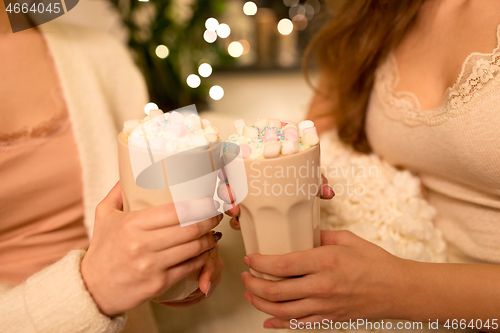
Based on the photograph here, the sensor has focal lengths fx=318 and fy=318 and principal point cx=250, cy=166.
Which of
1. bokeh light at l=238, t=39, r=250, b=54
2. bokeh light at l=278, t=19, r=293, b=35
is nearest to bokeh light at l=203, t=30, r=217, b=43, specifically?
bokeh light at l=238, t=39, r=250, b=54

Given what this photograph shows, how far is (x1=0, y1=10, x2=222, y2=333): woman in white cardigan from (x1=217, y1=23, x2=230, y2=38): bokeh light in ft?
3.44

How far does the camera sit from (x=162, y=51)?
1.50 meters

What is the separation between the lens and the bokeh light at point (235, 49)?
2014 millimetres

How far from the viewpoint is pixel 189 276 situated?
0.50 metres

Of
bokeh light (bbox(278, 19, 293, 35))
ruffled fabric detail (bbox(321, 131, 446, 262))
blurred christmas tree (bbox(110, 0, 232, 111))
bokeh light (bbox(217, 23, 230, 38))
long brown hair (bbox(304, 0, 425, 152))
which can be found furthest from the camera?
bokeh light (bbox(278, 19, 293, 35))

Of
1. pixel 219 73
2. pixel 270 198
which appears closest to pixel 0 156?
pixel 270 198

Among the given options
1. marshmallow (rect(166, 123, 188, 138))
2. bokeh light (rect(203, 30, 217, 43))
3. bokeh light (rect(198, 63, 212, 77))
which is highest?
bokeh light (rect(203, 30, 217, 43))

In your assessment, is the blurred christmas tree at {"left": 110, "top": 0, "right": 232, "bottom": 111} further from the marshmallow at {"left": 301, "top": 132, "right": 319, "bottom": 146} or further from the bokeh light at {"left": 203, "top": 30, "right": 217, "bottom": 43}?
the marshmallow at {"left": 301, "top": 132, "right": 319, "bottom": 146}

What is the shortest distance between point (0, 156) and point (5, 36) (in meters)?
0.29

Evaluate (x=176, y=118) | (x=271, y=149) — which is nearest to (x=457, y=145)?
(x=271, y=149)

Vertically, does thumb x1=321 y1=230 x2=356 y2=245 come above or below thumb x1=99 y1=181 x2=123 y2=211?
below

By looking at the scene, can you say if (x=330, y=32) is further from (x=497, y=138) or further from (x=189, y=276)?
(x=189, y=276)

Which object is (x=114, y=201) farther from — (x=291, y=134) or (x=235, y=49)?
(x=235, y=49)

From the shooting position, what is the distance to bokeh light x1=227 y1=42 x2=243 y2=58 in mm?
2014
